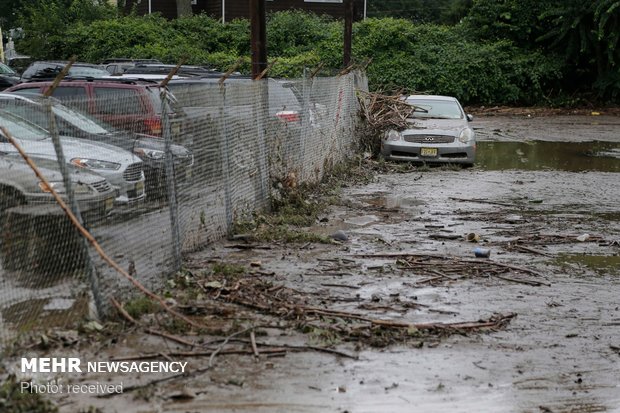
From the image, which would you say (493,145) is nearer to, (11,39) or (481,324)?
(481,324)

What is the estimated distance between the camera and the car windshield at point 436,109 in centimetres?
1961

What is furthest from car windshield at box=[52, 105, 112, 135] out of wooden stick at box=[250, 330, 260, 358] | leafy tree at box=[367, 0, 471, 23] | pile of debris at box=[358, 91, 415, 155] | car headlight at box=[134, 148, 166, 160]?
leafy tree at box=[367, 0, 471, 23]

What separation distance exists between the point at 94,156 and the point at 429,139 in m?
12.0

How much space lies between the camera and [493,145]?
24.4 m

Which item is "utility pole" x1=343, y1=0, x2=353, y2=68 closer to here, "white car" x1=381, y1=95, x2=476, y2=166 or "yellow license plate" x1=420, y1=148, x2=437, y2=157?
"white car" x1=381, y1=95, x2=476, y2=166

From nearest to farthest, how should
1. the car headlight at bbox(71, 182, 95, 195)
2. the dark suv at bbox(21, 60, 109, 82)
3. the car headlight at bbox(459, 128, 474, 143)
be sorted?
the car headlight at bbox(71, 182, 95, 195)
the car headlight at bbox(459, 128, 474, 143)
the dark suv at bbox(21, 60, 109, 82)

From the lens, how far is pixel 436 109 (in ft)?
65.2

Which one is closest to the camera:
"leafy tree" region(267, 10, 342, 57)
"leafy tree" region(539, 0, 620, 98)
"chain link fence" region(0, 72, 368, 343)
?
"chain link fence" region(0, 72, 368, 343)

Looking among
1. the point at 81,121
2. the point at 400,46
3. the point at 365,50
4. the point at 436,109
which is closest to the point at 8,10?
the point at 365,50

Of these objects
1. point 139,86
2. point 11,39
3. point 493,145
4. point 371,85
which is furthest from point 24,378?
point 11,39

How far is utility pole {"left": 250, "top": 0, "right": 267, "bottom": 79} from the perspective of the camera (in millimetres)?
13000

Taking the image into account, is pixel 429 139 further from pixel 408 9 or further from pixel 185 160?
pixel 408 9

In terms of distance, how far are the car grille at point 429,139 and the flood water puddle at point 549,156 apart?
1.23 metres

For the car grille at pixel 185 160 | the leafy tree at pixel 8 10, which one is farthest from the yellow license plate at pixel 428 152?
the leafy tree at pixel 8 10
